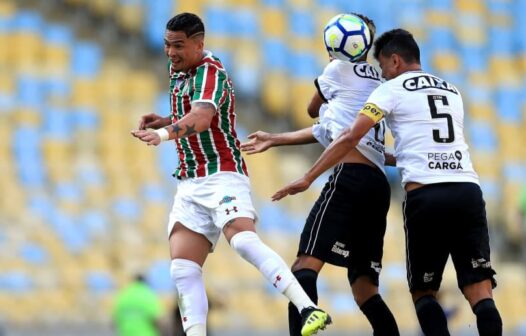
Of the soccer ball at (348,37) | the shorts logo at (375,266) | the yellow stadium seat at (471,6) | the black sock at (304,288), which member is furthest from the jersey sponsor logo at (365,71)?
the yellow stadium seat at (471,6)

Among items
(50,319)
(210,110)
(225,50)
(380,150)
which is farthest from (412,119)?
(225,50)

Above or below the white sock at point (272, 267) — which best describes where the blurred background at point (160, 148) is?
above

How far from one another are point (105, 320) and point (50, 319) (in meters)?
0.78

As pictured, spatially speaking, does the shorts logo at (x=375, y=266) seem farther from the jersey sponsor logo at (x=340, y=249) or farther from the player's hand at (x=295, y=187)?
the player's hand at (x=295, y=187)

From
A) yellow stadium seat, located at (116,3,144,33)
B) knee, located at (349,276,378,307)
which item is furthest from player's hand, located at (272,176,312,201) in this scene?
yellow stadium seat, located at (116,3,144,33)

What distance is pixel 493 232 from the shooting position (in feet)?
72.1

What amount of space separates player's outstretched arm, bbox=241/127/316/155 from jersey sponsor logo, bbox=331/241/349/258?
85 centimetres

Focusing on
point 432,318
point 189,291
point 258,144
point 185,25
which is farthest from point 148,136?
point 432,318

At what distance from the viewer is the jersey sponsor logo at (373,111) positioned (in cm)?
921

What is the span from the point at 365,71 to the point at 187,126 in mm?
1416

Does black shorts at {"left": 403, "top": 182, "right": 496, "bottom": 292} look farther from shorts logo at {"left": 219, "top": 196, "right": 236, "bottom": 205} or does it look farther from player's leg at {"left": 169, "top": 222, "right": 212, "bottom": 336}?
player's leg at {"left": 169, "top": 222, "right": 212, "bottom": 336}

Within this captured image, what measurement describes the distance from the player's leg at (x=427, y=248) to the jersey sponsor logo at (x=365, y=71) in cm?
93

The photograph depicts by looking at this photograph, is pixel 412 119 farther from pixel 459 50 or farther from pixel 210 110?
pixel 459 50

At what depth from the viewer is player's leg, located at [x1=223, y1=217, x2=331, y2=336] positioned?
9172 millimetres
